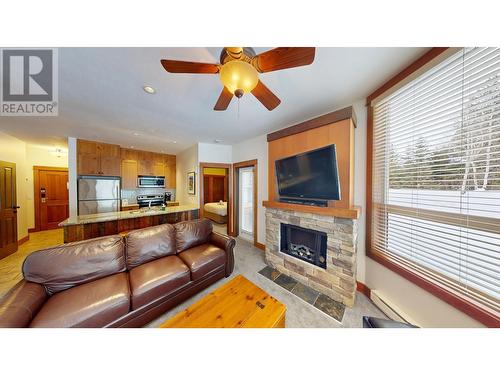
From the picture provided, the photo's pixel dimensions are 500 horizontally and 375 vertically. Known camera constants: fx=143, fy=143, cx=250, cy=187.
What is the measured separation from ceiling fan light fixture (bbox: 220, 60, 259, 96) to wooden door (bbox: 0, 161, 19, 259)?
16.5 feet

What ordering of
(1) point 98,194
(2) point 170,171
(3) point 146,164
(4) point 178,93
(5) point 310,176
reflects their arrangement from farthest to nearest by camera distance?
(2) point 170,171, (3) point 146,164, (1) point 98,194, (5) point 310,176, (4) point 178,93

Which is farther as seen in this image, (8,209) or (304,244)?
(8,209)

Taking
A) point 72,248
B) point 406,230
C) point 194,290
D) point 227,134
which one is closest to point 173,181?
point 227,134

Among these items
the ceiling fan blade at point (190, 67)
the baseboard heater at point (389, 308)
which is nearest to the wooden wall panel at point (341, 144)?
the baseboard heater at point (389, 308)

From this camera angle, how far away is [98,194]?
3404mm

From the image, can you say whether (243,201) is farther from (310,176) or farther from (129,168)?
(129,168)

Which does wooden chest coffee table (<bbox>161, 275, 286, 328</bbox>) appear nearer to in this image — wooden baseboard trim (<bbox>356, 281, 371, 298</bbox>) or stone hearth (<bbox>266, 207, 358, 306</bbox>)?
stone hearth (<bbox>266, 207, 358, 306</bbox>)

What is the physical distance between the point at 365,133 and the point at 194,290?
284 centimetres

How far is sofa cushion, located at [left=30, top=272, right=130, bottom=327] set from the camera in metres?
0.99

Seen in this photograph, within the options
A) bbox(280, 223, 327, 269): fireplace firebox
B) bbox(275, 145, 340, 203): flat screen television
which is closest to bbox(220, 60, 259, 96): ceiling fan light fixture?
bbox(275, 145, 340, 203): flat screen television

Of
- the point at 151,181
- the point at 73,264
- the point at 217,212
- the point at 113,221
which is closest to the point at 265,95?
the point at 73,264

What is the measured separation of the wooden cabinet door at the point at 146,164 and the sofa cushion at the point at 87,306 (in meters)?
3.56

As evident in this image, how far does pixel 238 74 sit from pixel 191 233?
2050 millimetres
